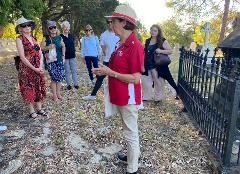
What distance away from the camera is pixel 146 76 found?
23.0 feet

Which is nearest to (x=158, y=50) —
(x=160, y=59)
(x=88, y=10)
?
(x=160, y=59)

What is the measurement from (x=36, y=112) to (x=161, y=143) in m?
2.53

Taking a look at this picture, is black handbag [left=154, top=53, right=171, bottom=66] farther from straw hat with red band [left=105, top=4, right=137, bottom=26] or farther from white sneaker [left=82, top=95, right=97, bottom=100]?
straw hat with red band [left=105, top=4, right=137, bottom=26]

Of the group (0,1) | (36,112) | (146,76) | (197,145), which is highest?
(0,1)

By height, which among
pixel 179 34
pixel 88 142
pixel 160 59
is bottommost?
pixel 88 142

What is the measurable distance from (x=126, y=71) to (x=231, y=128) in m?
1.54

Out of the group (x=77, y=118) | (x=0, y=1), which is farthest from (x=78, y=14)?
(x=77, y=118)

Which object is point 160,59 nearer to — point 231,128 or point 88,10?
point 231,128

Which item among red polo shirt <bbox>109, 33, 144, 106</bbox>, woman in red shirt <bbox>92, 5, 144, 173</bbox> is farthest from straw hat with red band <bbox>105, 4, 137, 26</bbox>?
red polo shirt <bbox>109, 33, 144, 106</bbox>

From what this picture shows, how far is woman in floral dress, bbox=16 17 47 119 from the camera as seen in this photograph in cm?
505

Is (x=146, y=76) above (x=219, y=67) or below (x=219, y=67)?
below

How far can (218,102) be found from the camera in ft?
13.7

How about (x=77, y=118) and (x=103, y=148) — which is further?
(x=77, y=118)

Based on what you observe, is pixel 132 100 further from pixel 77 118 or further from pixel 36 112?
pixel 36 112
